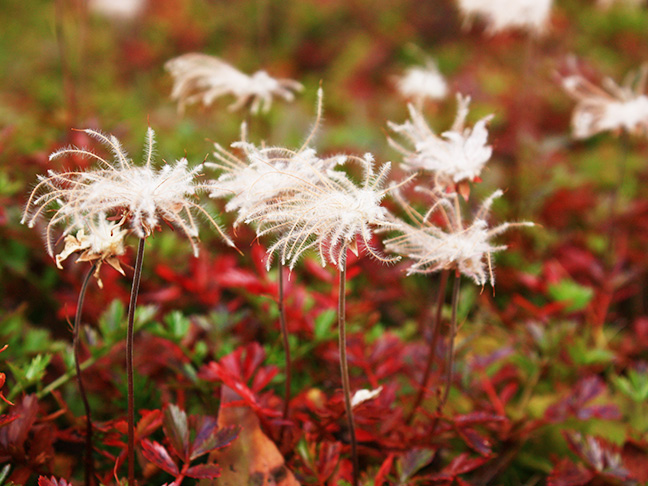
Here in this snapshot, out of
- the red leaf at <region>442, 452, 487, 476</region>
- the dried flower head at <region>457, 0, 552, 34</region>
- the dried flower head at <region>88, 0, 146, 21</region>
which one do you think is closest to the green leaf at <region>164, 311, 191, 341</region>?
the red leaf at <region>442, 452, 487, 476</region>

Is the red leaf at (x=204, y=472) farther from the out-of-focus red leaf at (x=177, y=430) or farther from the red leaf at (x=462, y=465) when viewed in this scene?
the red leaf at (x=462, y=465)

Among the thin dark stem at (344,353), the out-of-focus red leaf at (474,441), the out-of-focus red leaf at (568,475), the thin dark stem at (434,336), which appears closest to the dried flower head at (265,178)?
the thin dark stem at (344,353)

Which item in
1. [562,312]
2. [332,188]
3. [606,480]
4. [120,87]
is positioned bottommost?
[606,480]

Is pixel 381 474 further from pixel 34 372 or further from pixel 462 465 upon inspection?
pixel 34 372

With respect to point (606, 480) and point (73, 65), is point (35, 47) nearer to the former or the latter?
point (73, 65)

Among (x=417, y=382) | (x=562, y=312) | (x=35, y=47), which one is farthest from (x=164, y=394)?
(x=35, y=47)

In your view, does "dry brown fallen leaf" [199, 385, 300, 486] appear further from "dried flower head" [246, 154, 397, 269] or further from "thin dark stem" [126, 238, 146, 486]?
"dried flower head" [246, 154, 397, 269]
